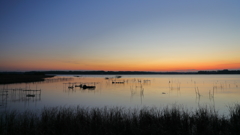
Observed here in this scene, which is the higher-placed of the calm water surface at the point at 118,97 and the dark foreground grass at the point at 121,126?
the dark foreground grass at the point at 121,126

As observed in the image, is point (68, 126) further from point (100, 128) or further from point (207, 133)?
point (207, 133)

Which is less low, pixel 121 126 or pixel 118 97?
pixel 121 126

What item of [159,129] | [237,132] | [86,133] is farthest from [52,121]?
[237,132]

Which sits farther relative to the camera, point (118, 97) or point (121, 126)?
point (118, 97)

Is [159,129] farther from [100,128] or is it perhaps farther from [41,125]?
[41,125]

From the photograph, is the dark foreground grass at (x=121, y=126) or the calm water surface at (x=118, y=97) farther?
the calm water surface at (x=118, y=97)

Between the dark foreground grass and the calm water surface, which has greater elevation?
the dark foreground grass

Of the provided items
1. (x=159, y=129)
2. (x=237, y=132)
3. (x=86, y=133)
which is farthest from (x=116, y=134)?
(x=237, y=132)

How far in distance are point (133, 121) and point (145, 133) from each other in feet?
4.92

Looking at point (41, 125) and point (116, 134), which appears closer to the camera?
point (116, 134)

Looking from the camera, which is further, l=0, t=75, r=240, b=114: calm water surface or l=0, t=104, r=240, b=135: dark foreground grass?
l=0, t=75, r=240, b=114: calm water surface

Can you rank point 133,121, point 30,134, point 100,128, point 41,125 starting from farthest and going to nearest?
point 133,121, point 41,125, point 100,128, point 30,134

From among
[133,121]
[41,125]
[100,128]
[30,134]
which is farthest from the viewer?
[133,121]

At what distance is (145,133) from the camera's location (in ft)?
25.1
